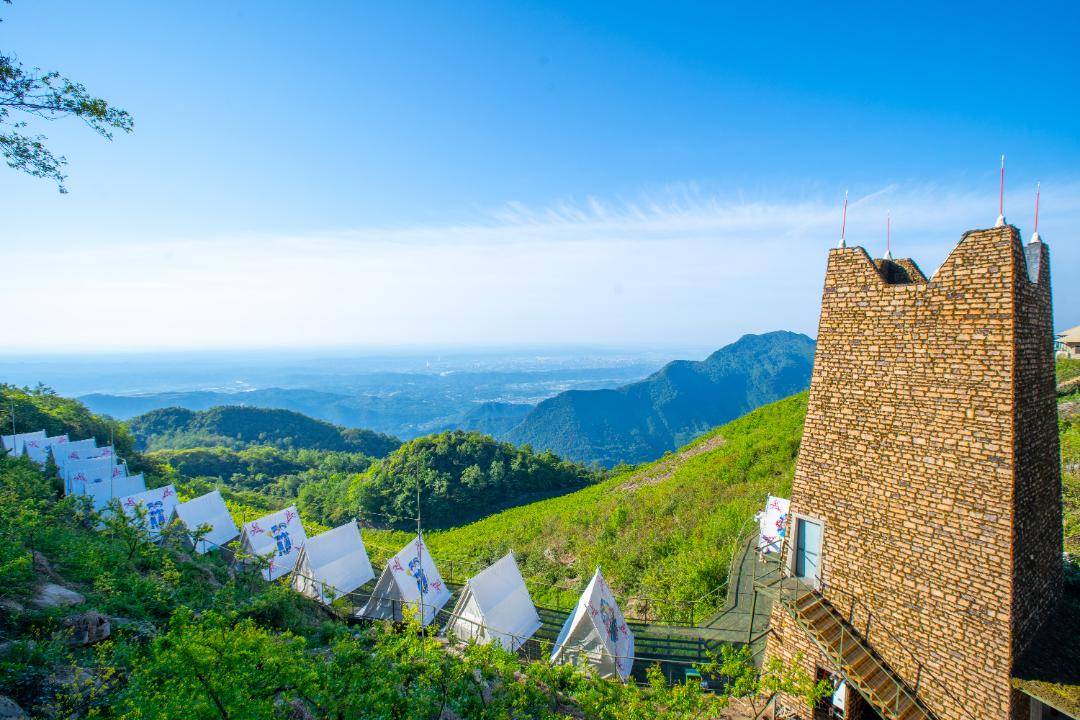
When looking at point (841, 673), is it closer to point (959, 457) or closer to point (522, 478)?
point (959, 457)

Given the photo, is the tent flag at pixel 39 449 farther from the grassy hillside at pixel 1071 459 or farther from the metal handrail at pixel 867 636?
the grassy hillside at pixel 1071 459

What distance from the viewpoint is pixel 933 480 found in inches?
246

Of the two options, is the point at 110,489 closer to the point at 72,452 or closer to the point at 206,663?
the point at 72,452

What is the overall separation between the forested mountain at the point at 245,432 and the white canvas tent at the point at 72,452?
57224mm

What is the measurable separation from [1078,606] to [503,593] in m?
10.8

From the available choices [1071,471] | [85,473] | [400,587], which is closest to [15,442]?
[85,473]

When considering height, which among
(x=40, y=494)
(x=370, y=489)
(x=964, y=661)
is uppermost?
(x=964, y=661)

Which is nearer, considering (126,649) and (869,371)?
(126,649)

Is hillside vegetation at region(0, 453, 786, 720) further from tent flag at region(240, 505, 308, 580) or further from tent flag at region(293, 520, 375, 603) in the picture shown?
tent flag at region(240, 505, 308, 580)

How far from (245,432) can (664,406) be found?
84164 millimetres

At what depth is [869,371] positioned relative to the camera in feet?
22.8

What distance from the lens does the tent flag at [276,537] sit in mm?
16891

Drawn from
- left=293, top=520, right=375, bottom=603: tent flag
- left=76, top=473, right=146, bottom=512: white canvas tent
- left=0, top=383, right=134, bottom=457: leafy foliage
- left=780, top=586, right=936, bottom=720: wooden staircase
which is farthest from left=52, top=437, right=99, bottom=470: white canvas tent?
left=780, top=586, right=936, bottom=720: wooden staircase

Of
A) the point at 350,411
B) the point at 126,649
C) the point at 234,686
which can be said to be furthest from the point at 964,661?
the point at 350,411
